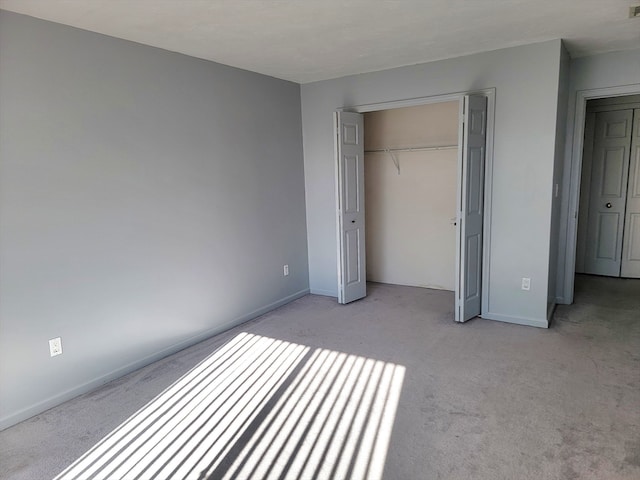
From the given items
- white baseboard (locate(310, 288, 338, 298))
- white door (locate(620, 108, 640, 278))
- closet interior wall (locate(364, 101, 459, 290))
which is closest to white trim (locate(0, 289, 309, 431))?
white baseboard (locate(310, 288, 338, 298))

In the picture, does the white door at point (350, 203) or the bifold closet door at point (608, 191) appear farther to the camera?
the bifold closet door at point (608, 191)

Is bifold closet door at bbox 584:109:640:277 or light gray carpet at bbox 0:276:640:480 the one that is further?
bifold closet door at bbox 584:109:640:277

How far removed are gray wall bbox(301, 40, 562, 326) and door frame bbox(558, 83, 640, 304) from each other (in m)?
0.82

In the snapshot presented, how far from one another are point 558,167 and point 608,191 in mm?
1972

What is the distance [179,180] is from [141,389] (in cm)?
165

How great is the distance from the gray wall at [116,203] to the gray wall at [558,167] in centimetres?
274

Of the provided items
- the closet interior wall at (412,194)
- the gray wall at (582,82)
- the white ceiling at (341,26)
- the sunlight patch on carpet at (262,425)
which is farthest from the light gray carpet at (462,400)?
the white ceiling at (341,26)

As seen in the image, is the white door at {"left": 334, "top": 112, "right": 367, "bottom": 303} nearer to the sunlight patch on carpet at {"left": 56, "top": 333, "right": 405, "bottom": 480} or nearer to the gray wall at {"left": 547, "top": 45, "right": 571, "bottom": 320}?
the sunlight patch on carpet at {"left": 56, "top": 333, "right": 405, "bottom": 480}

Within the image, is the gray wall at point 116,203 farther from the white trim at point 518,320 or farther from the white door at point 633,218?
the white door at point 633,218

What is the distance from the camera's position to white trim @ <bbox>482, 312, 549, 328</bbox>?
3760mm

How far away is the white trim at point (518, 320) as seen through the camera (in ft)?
12.3

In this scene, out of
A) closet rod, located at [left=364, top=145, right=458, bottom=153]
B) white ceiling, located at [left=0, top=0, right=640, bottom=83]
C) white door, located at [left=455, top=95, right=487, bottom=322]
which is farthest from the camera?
closet rod, located at [left=364, top=145, right=458, bottom=153]

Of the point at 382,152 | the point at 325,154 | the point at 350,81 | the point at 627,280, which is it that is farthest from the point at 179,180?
the point at 627,280

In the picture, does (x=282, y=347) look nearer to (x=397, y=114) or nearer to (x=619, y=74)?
(x=397, y=114)
